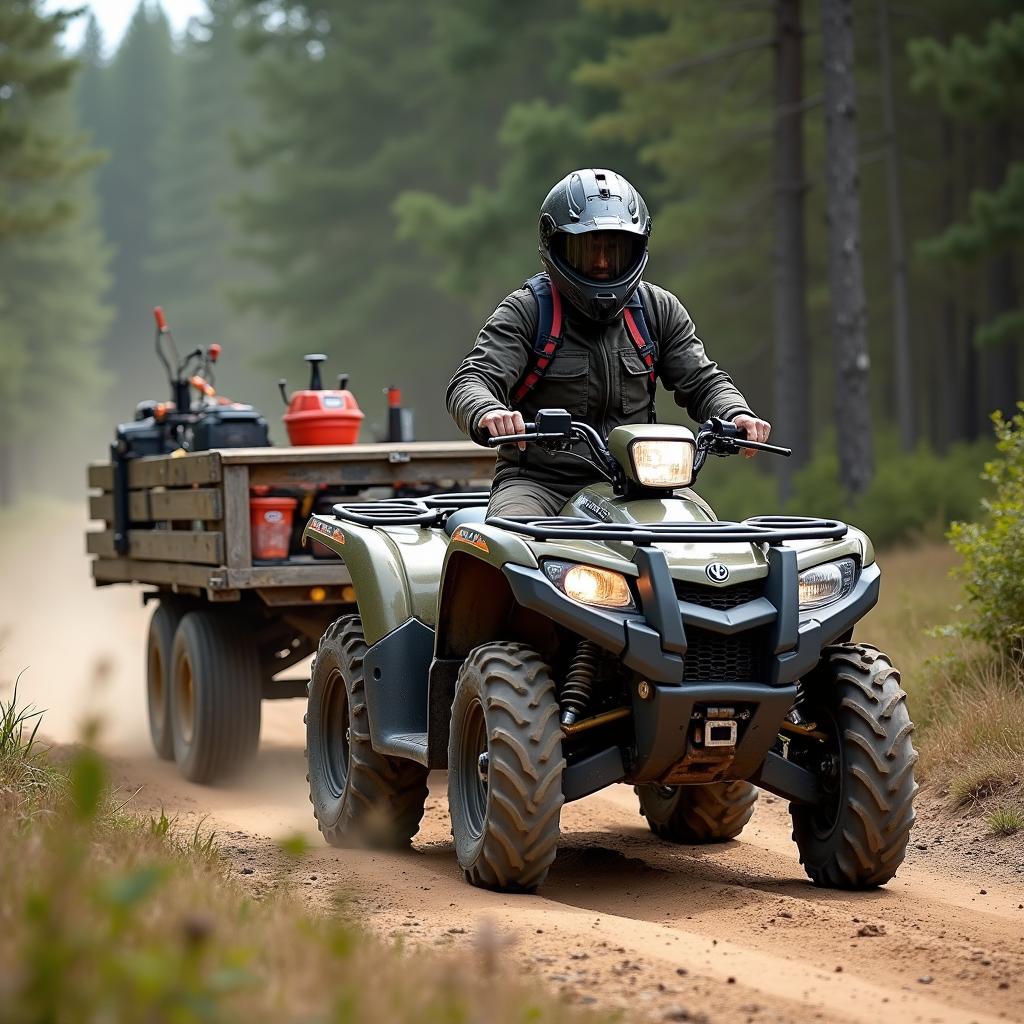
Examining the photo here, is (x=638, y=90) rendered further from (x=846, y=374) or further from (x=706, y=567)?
(x=706, y=567)

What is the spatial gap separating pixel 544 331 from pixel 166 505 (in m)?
4.02

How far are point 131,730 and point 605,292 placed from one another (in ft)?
Result: 22.5

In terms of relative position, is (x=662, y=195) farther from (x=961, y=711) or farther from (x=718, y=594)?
(x=718, y=594)

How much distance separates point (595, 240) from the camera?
659cm

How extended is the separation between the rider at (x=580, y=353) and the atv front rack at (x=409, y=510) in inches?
29.2

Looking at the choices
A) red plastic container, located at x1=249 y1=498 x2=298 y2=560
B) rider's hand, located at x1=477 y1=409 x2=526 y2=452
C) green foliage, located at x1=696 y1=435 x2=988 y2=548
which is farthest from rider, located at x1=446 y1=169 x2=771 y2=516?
green foliage, located at x1=696 y1=435 x2=988 y2=548

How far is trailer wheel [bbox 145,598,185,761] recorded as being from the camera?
1051 cm

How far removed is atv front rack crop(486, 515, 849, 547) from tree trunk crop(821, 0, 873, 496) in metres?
12.8

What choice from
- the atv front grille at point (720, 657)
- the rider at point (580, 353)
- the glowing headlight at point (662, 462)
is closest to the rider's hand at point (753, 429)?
the rider at point (580, 353)

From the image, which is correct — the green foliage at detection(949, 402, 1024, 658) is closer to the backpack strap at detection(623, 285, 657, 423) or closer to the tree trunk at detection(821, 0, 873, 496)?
the backpack strap at detection(623, 285, 657, 423)

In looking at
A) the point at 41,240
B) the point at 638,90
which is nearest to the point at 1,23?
the point at 638,90


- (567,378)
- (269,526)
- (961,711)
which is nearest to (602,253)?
(567,378)

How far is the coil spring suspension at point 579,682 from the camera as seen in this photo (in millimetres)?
5988

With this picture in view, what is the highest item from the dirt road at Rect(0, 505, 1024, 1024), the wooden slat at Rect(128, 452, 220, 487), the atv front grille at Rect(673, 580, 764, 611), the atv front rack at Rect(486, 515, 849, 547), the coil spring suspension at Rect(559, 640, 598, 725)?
the wooden slat at Rect(128, 452, 220, 487)
